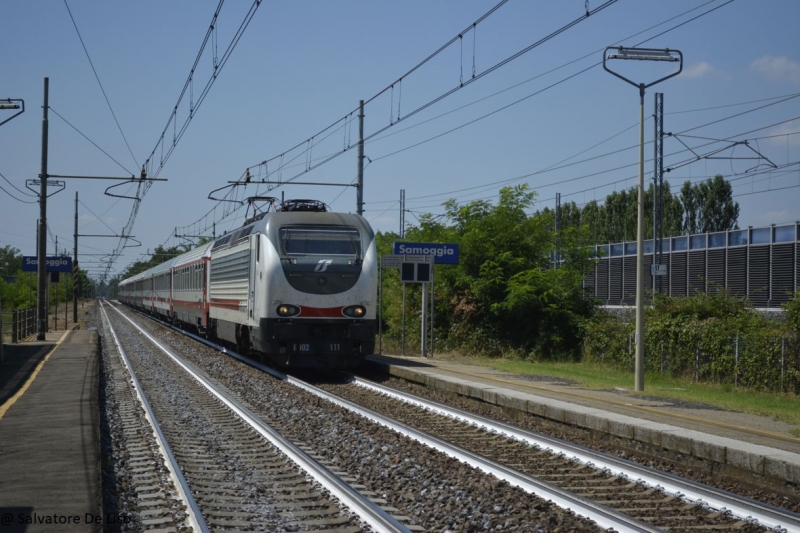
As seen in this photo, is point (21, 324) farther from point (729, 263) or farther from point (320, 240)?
point (729, 263)

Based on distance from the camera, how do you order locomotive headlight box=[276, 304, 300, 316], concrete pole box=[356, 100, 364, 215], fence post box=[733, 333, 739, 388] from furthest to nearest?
concrete pole box=[356, 100, 364, 215] → fence post box=[733, 333, 739, 388] → locomotive headlight box=[276, 304, 300, 316]

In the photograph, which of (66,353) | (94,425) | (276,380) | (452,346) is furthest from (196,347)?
(94,425)

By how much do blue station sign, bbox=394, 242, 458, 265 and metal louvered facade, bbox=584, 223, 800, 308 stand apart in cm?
1119

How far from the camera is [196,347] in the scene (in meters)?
30.2

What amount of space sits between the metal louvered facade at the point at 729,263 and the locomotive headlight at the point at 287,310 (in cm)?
1830

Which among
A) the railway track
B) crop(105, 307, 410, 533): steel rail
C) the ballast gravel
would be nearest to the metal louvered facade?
the ballast gravel

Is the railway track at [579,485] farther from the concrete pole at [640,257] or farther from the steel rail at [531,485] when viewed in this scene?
the concrete pole at [640,257]

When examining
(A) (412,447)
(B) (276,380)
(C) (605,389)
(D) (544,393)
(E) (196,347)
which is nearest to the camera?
(A) (412,447)

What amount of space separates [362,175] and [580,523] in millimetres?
21047

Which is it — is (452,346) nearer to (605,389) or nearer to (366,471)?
(605,389)

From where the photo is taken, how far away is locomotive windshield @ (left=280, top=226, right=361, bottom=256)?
755 inches

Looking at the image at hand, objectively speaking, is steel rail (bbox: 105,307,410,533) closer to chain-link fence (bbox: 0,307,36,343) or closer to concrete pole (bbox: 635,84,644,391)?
concrete pole (bbox: 635,84,644,391)

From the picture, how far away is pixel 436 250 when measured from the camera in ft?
82.3

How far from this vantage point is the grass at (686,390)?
14.4 m
